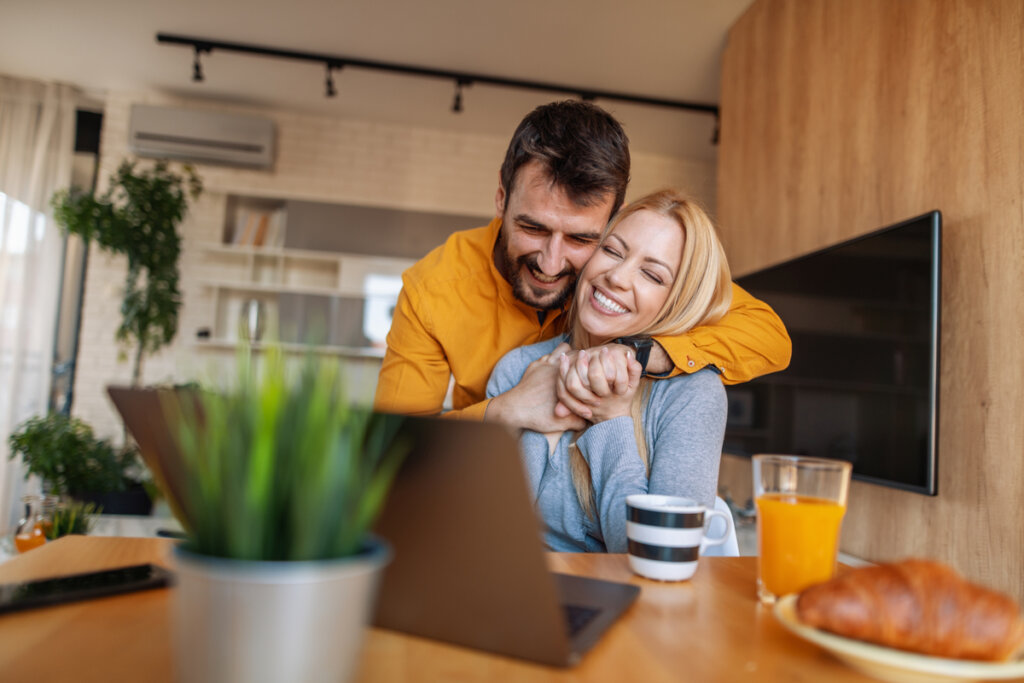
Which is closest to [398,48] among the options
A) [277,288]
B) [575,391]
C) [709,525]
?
[277,288]

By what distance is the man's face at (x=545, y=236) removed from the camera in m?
1.70

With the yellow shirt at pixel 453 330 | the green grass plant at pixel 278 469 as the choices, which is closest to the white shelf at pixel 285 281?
the yellow shirt at pixel 453 330

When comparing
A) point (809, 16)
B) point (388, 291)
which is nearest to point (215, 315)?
point (388, 291)

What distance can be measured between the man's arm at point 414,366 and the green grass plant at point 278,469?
4.74ft

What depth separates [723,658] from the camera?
1.81 ft

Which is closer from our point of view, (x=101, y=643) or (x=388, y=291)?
(x=101, y=643)

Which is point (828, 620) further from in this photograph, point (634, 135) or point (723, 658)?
point (634, 135)

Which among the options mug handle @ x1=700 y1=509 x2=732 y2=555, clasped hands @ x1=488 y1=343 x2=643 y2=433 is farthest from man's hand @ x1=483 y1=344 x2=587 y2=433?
mug handle @ x1=700 y1=509 x2=732 y2=555

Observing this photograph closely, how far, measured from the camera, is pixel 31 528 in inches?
92.2

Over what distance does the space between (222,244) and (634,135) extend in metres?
3.09

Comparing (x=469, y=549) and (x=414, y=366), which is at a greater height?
(x=414, y=366)

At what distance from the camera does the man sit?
1.67m

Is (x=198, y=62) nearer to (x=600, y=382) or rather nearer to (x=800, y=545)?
(x=600, y=382)

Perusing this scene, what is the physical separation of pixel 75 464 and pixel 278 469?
157 inches
